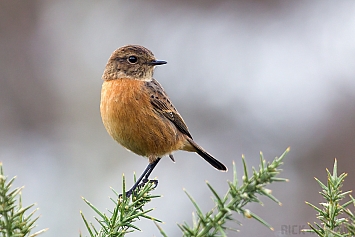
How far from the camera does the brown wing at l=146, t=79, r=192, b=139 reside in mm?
4113

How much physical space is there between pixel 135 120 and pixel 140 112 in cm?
12

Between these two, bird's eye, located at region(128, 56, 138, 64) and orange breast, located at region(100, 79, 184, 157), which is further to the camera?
bird's eye, located at region(128, 56, 138, 64)

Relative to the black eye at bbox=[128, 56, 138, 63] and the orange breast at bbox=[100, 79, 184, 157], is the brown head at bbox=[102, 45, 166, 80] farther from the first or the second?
the orange breast at bbox=[100, 79, 184, 157]

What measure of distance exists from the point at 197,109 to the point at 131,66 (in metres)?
4.04

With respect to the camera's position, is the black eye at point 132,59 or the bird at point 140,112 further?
the black eye at point 132,59

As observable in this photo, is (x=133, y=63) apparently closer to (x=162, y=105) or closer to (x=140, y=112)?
(x=162, y=105)

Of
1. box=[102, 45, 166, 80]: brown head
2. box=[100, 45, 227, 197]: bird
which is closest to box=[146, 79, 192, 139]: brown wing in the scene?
box=[100, 45, 227, 197]: bird

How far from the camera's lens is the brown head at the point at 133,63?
4.27m

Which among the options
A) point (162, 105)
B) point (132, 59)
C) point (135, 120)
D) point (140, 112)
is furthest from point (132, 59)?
point (135, 120)

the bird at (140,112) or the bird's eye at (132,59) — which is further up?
the bird's eye at (132,59)

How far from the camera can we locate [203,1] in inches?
358

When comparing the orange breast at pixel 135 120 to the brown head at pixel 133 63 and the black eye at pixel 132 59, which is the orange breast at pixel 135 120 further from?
the black eye at pixel 132 59

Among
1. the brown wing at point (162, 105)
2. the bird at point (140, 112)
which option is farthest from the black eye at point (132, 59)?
the brown wing at point (162, 105)

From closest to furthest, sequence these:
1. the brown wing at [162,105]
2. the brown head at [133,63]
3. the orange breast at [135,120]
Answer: the orange breast at [135,120] < the brown wing at [162,105] < the brown head at [133,63]
